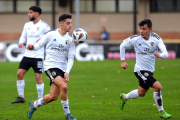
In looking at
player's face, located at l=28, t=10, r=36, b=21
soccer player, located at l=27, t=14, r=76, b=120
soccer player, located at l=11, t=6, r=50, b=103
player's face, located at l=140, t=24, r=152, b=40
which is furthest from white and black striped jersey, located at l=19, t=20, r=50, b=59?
player's face, located at l=140, t=24, r=152, b=40

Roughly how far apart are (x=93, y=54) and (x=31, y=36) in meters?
12.3

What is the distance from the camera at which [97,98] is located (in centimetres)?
916

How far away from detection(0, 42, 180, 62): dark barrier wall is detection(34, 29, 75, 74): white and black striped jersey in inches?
538

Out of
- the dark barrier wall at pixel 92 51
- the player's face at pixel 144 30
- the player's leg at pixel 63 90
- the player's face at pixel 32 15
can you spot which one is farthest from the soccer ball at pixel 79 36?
the dark barrier wall at pixel 92 51

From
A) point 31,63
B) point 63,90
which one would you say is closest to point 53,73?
point 63,90

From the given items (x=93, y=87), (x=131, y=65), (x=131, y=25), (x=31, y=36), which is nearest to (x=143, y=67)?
(x=31, y=36)

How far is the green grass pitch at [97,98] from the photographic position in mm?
7117

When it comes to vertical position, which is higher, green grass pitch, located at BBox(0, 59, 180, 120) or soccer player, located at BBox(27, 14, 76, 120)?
soccer player, located at BBox(27, 14, 76, 120)

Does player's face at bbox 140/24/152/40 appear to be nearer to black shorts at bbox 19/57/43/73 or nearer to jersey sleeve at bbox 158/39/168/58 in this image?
jersey sleeve at bbox 158/39/168/58

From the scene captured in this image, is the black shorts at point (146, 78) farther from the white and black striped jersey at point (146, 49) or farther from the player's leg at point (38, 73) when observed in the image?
the player's leg at point (38, 73)

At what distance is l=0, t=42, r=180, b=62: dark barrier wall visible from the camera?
2022 centimetres

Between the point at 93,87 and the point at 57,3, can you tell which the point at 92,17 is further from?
the point at 93,87

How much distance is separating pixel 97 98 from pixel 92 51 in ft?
38.0

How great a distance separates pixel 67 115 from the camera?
6.38 meters
